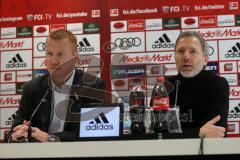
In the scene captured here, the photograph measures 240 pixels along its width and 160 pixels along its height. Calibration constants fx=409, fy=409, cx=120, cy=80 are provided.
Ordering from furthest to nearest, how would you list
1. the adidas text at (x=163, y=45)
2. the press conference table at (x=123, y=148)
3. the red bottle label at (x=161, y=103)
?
the adidas text at (x=163, y=45) → the red bottle label at (x=161, y=103) → the press conference table at (x=123, y=148)

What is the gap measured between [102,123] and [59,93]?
0.71m

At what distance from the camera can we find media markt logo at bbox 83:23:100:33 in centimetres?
416

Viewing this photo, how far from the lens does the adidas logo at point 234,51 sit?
3931 millimetres

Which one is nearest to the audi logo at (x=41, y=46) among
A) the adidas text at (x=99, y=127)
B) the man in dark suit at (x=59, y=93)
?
the man in dark suit at (x=59, y=93)

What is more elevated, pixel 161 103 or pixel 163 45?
pixel 163 45

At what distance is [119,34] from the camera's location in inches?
163

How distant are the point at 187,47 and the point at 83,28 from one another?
6.39ft

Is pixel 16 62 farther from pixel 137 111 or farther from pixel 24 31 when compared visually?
pixel 137 111

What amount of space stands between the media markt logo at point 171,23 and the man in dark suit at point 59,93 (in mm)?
1788

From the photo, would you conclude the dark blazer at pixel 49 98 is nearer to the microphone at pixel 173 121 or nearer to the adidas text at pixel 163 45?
the microphone at pixel 173 121

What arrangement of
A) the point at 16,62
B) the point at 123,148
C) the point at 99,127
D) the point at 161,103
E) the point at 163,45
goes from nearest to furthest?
the point at 123,148
the point at 99,127
the point at 161,103
the point at 163,45
the point at 16,62

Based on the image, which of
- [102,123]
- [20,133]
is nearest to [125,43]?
[20,133]

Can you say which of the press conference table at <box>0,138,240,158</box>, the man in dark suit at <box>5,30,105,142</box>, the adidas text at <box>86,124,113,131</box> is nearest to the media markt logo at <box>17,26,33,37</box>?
the man in dark suit at <box>5,30,105,142</box>

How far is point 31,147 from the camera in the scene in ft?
4.04
